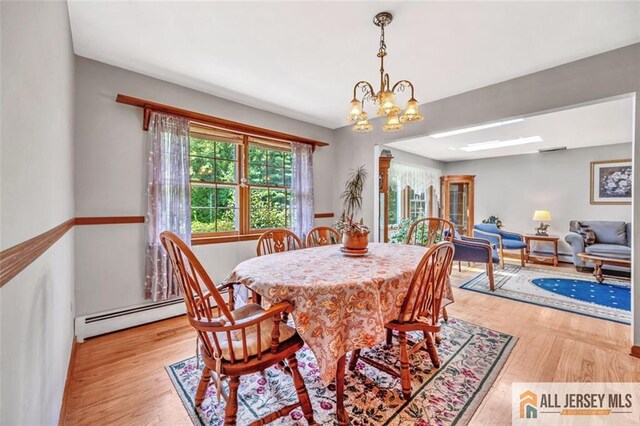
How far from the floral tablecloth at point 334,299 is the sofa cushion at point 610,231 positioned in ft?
18.0

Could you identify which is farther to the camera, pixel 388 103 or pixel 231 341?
pixel 388 103

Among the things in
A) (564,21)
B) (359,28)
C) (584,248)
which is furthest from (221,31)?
(584,248)

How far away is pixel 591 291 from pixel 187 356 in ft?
16.7

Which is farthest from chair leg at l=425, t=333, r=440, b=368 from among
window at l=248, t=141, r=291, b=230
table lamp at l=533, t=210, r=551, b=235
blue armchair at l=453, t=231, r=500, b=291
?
table lamp at l=533, t=210, r=551, b=235

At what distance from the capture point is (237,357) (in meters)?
1.28

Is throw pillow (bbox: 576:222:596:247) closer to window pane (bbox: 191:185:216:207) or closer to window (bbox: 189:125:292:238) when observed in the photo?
window (bbox: 189:125:292:238)

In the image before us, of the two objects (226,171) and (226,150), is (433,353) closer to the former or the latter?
(226,171)

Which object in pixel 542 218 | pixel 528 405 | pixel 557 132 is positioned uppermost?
pixel 557 132

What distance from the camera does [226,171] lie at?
333 centimetres

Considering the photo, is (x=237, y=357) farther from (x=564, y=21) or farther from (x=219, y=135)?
(x=564, y=21)

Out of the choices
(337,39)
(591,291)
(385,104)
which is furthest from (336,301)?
(591,291)

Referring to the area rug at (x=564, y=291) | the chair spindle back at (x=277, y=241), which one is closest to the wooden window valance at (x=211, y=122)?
the chair spindle back at (x=277, y=241)

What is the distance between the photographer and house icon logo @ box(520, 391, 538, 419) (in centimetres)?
153

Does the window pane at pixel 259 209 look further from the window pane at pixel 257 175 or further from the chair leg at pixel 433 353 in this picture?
the chair leg at pixel 433 353
